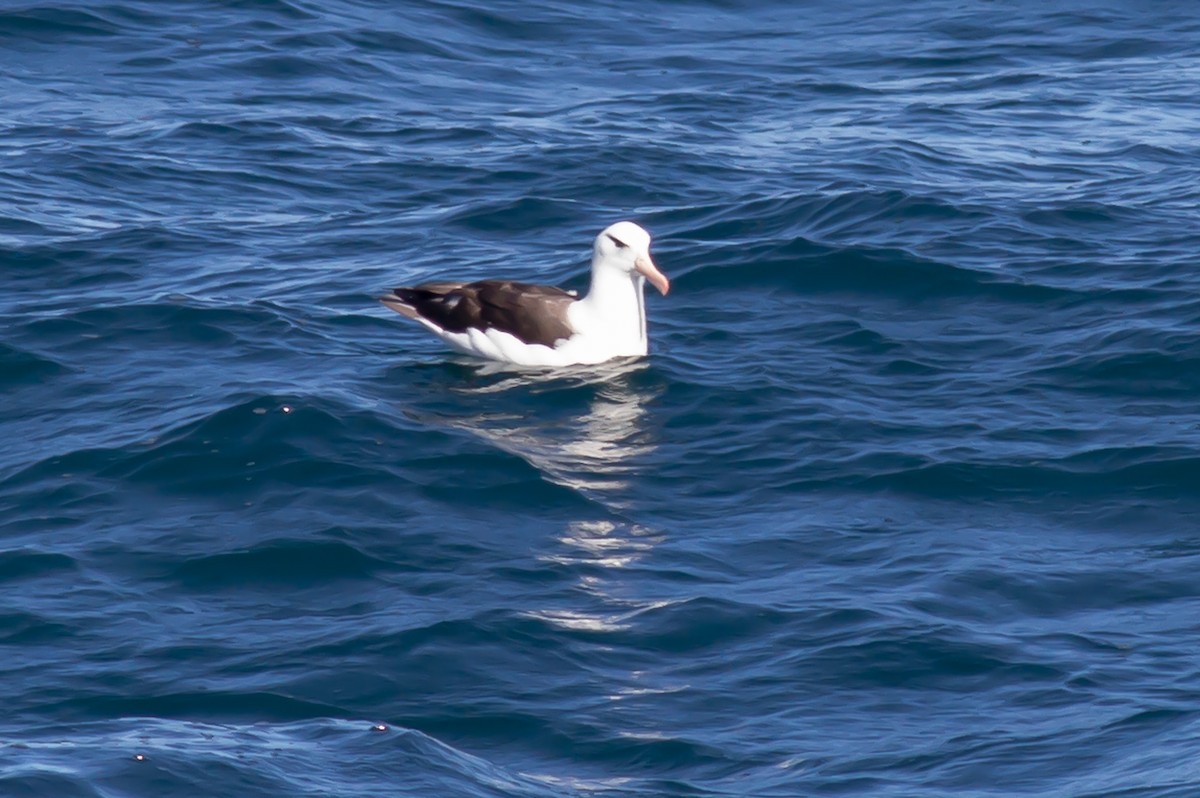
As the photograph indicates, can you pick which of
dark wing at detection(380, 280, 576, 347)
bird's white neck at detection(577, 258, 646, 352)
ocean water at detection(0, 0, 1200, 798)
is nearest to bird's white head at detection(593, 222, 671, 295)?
bird's white neck at detection(577, 258, 646, 352)

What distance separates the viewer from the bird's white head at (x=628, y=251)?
558 inches

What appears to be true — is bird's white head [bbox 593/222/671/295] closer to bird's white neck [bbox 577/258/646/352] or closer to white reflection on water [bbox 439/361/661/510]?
bird's white neck [bbox 577/258/646/352]

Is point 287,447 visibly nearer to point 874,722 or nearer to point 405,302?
point 405,302

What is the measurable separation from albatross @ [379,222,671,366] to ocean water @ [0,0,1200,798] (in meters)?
0.22

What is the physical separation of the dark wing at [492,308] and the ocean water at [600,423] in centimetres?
33

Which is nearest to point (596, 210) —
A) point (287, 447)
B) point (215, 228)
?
point (215, 228)

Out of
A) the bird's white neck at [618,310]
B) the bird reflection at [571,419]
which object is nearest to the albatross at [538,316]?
the bird's white neck at [618,310]

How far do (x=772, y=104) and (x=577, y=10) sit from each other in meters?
4.62

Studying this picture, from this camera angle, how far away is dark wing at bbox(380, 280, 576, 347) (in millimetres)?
14000

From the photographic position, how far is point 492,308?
45.9ft

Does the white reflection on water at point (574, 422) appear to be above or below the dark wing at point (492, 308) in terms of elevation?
below

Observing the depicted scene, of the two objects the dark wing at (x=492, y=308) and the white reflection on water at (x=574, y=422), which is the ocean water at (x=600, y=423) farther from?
the dark wing at (x=492, y=308)

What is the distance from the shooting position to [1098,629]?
10.0 meters

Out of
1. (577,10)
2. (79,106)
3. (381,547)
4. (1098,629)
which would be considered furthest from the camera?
(577,10)
